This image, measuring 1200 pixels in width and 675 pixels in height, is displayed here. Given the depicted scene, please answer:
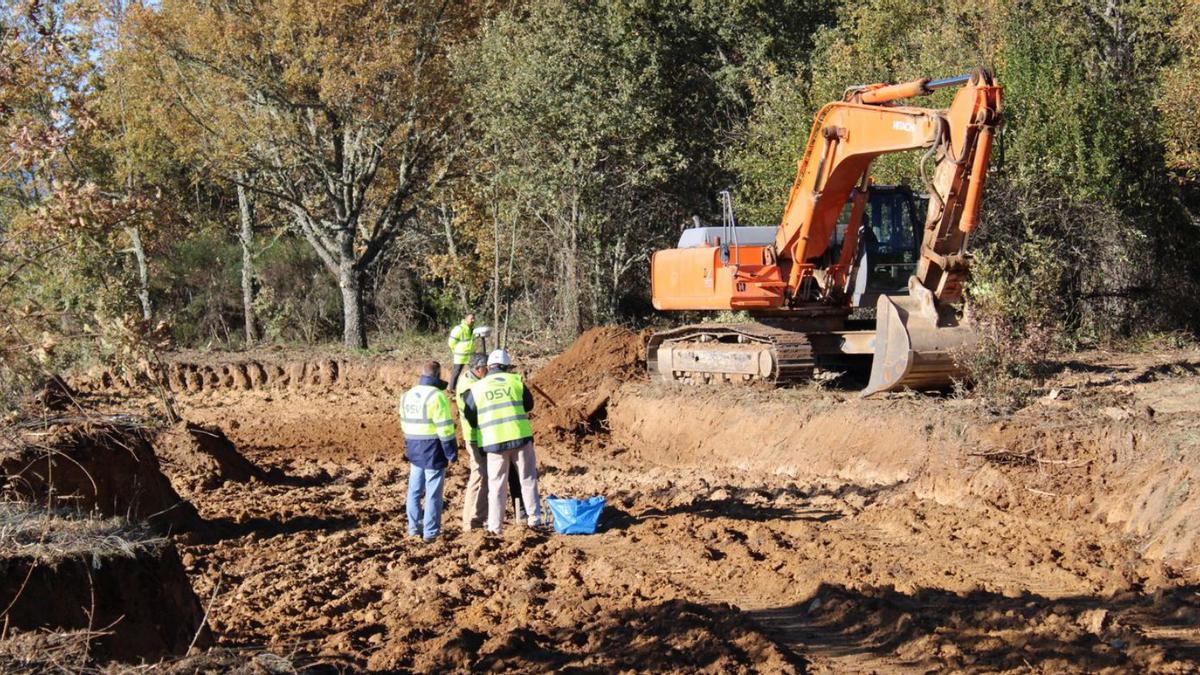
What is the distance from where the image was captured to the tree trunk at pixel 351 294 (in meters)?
26.5

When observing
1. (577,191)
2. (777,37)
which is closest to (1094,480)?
(577,191)

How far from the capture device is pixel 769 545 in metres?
10.3

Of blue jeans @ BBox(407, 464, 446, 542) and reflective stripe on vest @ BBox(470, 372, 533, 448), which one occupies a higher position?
reflective stripe on vest @ BBox(470, 372, 533, 448)

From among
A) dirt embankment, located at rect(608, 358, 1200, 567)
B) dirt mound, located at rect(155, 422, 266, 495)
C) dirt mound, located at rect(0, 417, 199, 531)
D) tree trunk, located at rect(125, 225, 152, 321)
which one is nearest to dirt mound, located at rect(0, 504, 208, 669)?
dirt mound, located at rect(0, 417, 199, 531)

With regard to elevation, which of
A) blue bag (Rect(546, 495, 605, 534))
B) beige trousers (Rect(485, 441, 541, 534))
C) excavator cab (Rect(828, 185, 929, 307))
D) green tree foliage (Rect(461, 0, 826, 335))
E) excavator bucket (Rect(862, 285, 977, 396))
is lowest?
blue bag (Rect(546, 495, 605, 534))

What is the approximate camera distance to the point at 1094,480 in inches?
445

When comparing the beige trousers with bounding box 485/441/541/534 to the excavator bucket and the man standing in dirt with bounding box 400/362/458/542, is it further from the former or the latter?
the excavator bucket

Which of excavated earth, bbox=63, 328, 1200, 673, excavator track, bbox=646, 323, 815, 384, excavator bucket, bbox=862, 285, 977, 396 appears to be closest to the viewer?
excavated earth, bbox=63, 328, 1200, 673

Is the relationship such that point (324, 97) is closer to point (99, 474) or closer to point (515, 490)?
point (99, 474)

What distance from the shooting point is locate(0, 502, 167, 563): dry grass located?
6.75 meters

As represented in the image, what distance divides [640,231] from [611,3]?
4.95 meters

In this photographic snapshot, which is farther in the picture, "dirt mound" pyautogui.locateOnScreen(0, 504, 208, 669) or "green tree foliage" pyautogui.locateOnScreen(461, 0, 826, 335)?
"green tree foliage" pyautogui.locateOnScreen(461, 0, 826, 335)

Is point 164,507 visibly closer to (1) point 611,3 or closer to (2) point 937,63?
(2) point 937,63

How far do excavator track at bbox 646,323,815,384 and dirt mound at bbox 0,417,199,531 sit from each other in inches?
308
